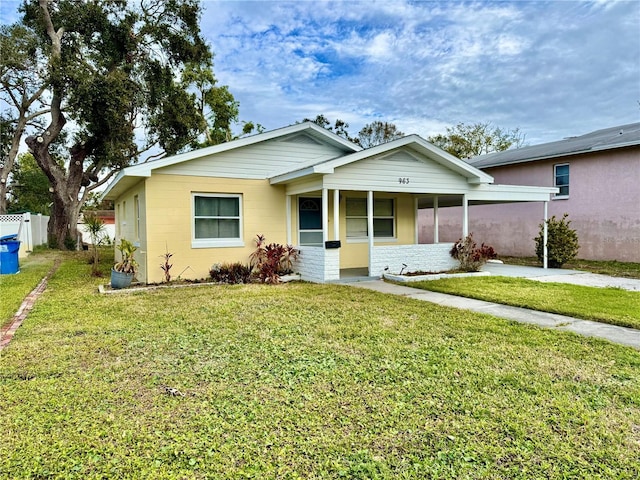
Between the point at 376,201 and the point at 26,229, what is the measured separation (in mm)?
17871

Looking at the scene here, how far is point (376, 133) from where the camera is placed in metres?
36.3

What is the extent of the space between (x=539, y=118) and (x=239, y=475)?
98.9ft

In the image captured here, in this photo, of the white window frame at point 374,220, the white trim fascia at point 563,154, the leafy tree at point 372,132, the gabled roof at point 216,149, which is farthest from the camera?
the leafy tree at point 372,132

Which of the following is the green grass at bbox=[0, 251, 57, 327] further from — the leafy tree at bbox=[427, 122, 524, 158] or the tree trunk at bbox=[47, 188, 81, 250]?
the leafy tree at bbox=[427, 122, 524, 158]

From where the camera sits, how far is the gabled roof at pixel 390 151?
9.57 m

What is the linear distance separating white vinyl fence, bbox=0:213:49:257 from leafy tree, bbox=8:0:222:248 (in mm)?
1000

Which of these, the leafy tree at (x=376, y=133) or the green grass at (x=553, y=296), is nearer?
the green grass at (x=553, y=296)

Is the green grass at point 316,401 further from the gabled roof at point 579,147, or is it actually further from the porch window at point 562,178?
the porch window at point 562,178

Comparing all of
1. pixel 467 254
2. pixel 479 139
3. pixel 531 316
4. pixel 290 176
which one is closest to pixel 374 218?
pixel 467 254

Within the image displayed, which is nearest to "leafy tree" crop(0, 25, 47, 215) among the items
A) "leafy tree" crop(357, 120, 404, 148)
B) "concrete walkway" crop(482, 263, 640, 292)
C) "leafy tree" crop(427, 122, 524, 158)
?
"concrete walkway" crop(482, 263, 640, 292)

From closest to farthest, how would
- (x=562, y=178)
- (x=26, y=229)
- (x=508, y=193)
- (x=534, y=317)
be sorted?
(x=534, y=317)
(x=508, y=193)
(x=562, y=178)
(x=26, y=229)

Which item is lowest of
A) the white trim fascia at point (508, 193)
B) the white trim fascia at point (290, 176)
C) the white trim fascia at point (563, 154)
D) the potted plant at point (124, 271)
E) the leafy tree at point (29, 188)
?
the potted plant at point (124, 271)

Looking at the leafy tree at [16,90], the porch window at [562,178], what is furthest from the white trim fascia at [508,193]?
the leafy tree at [16,90]

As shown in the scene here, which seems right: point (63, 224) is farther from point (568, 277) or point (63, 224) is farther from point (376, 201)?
point (568, 277)
